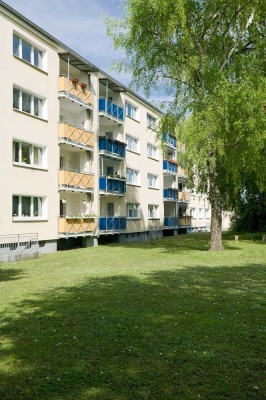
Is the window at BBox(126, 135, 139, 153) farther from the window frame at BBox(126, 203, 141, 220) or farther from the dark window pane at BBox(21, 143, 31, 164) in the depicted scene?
the dark window pane at BBox(21, 143, 31, 164)

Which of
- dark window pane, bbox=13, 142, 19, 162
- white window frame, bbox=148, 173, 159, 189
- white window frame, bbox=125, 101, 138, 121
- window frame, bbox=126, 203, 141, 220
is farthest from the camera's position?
white window frame, bbox=148, 173, 159, 189

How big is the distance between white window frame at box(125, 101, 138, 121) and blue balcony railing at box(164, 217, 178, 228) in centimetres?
1288

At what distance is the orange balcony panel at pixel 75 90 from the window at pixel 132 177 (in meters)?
10.1

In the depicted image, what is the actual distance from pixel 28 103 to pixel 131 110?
16.9 meters

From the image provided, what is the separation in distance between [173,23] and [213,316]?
58.9 ft

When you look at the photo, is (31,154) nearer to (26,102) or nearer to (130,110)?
(26,102)

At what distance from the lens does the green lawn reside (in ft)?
16.5

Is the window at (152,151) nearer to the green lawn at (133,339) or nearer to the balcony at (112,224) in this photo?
the balcony at (112,224)

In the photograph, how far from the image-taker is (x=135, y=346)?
6590 millimetres

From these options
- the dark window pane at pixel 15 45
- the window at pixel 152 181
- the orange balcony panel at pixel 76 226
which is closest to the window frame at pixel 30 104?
the dark window pane at pixel 15 45

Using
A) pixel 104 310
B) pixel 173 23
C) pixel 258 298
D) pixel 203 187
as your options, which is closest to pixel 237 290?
pixel 258 298

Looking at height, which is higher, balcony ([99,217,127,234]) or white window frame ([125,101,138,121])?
white window frame ([125,101,138,121])

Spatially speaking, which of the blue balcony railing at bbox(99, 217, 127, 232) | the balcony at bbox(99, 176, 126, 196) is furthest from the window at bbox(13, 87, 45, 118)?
the blue balcony railing at bbox(99, 217, 127, 232)

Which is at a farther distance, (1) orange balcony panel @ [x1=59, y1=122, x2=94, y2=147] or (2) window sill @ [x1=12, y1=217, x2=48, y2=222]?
(1) orange balcony panel @ [x1=59, y1=122, x2=94, y2=147]
